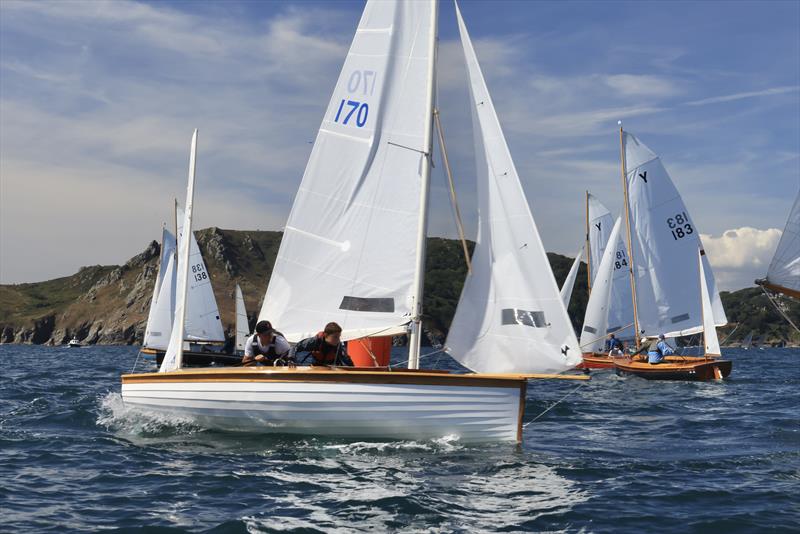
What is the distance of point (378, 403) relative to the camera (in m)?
12.1

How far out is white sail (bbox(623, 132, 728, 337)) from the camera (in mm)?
34500

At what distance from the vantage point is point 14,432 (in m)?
14.9

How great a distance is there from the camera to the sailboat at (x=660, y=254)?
34.5 m

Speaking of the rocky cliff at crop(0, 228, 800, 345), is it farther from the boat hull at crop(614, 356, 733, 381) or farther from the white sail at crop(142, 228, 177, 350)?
the boat hull at crop(614, 356, 733, 381)

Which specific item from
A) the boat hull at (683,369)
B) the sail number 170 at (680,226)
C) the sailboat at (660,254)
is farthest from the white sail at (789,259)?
the sail number 170 at (680,226)

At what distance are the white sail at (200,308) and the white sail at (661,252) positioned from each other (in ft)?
70.4

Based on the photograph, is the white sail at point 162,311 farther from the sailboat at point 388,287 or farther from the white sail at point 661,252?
the sailboat at point 388,287

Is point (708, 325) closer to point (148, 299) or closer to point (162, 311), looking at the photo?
point (162, 311)

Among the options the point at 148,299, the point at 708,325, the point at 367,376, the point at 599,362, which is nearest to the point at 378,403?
A: the point at 367,376

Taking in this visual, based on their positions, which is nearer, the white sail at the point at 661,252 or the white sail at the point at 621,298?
the white sail at the point at 661,252

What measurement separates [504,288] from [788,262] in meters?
4.73

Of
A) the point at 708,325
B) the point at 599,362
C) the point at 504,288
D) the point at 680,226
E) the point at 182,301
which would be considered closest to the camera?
the point at 504,288

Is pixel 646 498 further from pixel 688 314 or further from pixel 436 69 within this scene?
pixel 688 314

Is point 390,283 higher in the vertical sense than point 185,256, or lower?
lower
